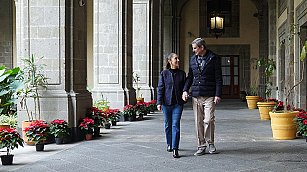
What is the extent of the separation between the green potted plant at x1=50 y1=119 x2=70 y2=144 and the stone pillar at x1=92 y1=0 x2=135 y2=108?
430cm

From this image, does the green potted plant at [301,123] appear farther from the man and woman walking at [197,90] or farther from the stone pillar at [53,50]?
the stone pillar at [53,50]

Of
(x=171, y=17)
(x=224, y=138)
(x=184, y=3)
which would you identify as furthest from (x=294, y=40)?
(x=184, y=3)

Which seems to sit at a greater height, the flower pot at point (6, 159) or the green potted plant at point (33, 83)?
the green potted plant at point (33, 83)

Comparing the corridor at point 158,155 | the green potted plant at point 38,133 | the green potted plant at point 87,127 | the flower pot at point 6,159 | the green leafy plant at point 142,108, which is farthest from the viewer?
the green leafy plant at point 142,108

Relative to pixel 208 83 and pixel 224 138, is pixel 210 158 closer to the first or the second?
pixel 208 83

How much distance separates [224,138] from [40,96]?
11.0 feet

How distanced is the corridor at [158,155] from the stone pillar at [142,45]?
6782 mm

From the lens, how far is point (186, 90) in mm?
6875

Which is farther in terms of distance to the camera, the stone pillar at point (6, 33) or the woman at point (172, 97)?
the stone pillar at point (6, 33)

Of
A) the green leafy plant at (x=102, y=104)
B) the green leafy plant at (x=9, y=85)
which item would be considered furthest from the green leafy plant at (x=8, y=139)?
the green leafy plant at (x=102, y=104)

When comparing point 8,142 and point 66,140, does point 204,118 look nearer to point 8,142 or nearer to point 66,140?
point 66,140

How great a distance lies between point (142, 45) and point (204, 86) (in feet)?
31.5

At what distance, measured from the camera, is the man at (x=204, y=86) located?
6.96 meters

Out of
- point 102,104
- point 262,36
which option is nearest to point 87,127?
point 102,104
